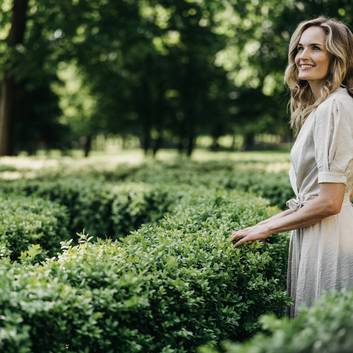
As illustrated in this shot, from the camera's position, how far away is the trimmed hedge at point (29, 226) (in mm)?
4719

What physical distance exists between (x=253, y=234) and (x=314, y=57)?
4.08ft

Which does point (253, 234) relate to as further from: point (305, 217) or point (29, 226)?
point (29, 226)

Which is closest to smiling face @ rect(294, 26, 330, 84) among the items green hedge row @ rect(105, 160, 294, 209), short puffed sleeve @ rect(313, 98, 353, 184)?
short puffed sleeve @ rect(313, 98, 353, 184)

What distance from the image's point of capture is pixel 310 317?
215cm

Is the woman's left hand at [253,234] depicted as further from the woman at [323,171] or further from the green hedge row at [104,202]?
the green hedge row at [104,202]

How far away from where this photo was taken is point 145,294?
2.93 metres

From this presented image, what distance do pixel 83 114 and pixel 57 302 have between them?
1171 inches

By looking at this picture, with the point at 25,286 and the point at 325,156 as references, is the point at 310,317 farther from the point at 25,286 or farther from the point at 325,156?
the point at 25,286

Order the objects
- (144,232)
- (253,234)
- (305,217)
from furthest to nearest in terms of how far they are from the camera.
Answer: (144,232), (253,234), (305,217)

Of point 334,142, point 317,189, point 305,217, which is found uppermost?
point 334,142

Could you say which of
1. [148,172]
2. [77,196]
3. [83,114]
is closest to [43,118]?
[83,114]

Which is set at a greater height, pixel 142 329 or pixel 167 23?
pixel 167 23

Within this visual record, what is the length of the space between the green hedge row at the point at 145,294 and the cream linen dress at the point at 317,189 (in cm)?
44

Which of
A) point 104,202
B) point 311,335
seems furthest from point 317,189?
point 104,202
